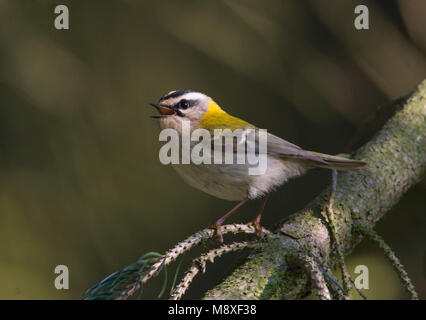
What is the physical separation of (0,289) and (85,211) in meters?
0.41

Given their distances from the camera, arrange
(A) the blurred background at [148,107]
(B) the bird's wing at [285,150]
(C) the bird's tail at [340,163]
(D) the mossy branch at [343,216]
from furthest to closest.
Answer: (A) the blurred background at [148,107]
(B) the bird's wing at [285,150]
(C) the bird's tail at [340,163]
(D) the mossy branch at [343,216]

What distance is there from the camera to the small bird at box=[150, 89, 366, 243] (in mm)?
1474

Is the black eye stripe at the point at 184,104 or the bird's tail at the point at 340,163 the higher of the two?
the black eye stripe at the point at 184,104

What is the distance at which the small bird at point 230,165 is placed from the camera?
1474 millimetres

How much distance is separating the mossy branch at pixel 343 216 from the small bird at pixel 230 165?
11cm

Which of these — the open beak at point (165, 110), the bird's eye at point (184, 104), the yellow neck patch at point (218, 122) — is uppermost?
the bird's eye at point (184, 104)

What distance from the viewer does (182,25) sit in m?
2.19

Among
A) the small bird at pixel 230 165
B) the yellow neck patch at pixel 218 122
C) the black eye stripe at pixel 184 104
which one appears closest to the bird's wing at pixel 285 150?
the small bird at pixel 230 165

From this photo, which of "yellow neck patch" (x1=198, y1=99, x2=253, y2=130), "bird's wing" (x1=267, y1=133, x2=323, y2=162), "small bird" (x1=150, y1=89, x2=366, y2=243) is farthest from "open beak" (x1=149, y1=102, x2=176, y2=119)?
"bird's wing" (x1=267, y1=133, x2=323, y2=162)

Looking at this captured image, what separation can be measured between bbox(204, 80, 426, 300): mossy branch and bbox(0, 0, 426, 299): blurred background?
20cm

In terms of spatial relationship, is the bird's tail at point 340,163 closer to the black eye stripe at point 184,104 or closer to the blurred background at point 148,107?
the blurred background at point 148,107

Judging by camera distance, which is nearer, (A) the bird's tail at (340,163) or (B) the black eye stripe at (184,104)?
(A) the bird's tail at (340,163)
